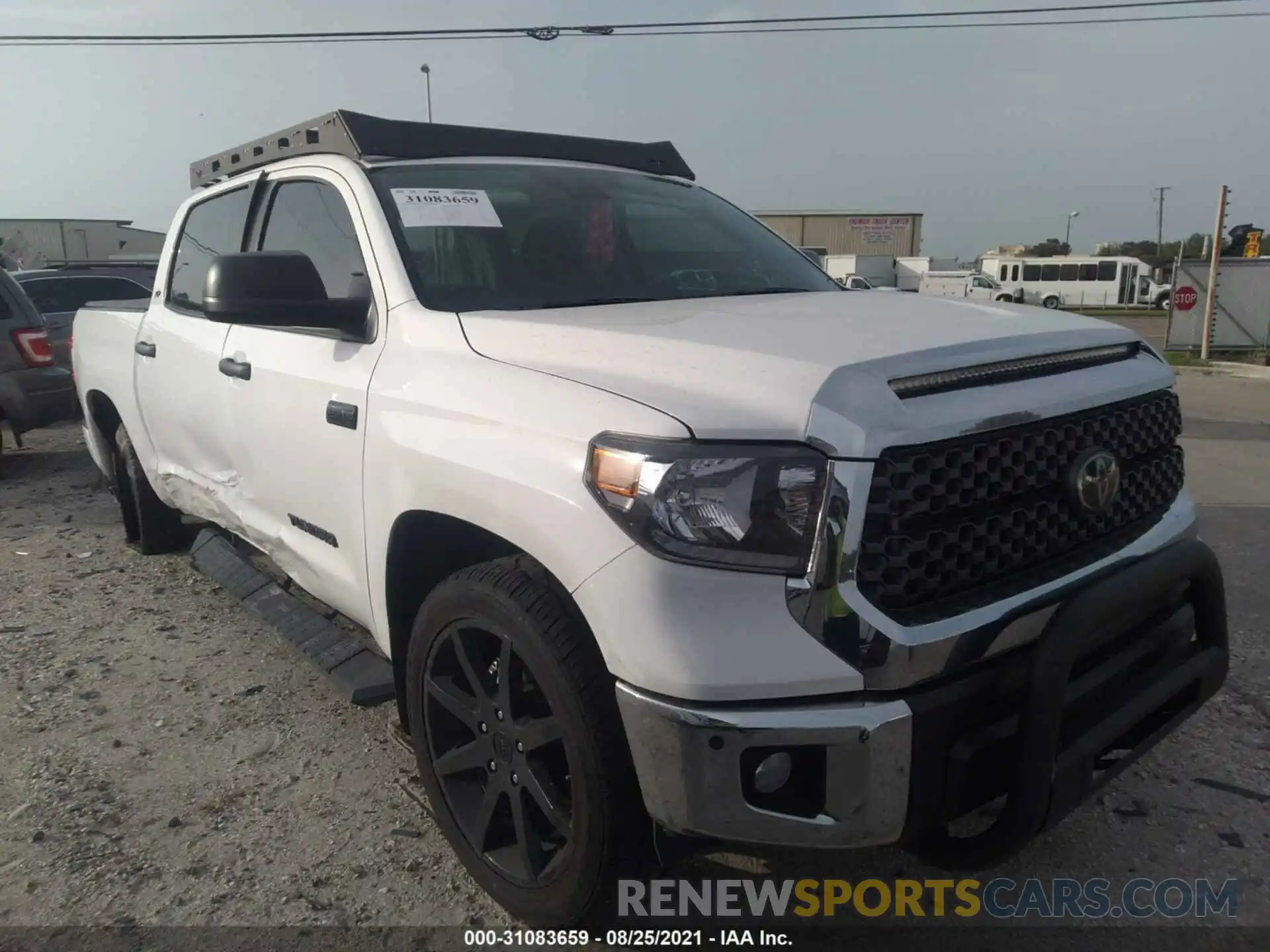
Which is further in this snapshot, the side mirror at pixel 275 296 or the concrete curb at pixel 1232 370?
the concrete curb at pixel 1232 370

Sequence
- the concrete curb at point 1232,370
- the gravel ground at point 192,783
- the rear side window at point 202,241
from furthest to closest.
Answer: the concrete curb at point 1232,370 → the rear side window at point 202,241 → the gravel ground at point 192,783

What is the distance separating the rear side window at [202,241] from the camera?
12.2ft

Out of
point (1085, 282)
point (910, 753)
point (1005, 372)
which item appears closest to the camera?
point (910, 753)

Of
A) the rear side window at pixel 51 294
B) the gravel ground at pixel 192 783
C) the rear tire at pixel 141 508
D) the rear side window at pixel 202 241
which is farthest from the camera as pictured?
the rear side window at pixel 51 294

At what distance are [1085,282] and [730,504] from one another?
52.1 metres

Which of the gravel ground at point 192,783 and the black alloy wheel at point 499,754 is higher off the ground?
the black alloy wheel at point 499,754

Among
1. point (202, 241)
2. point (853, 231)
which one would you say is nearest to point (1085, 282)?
point (853, 231)

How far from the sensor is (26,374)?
24.7ft

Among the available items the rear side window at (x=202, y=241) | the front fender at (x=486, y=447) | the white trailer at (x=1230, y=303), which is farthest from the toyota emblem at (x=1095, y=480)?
the white trailer at (x=1230, y=303)

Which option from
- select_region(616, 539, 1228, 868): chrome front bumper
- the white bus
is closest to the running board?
select_region(616, 539, 1228, 868): chrome front bumper

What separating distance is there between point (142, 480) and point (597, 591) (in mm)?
3906

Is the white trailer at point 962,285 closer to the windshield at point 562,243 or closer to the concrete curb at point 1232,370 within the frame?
the concrete curb at point 1232,370

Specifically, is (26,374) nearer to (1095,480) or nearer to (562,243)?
(562,243)

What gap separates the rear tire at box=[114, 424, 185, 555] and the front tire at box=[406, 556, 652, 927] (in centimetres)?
311
